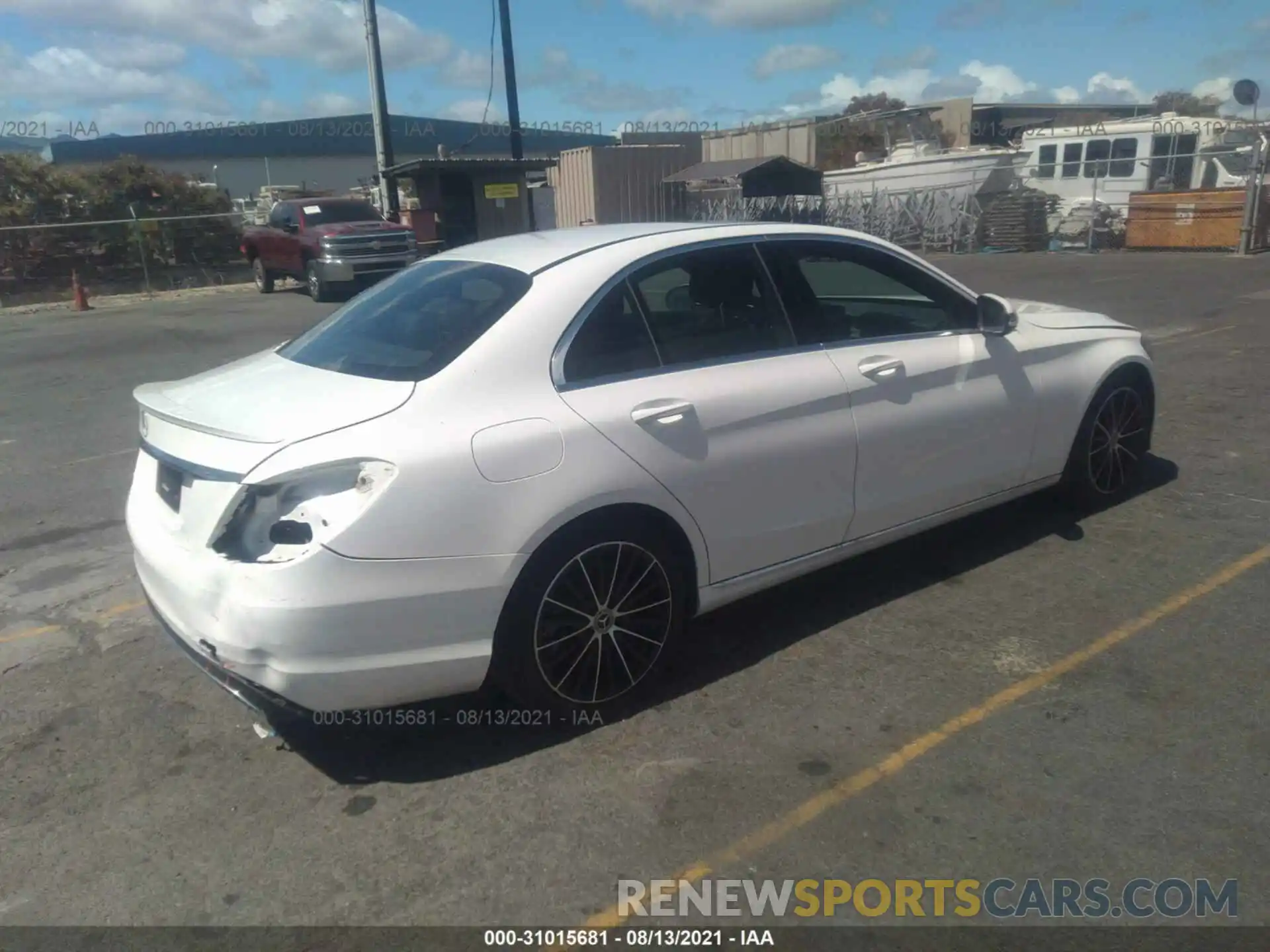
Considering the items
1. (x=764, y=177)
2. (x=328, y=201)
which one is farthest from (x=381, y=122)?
(x=764, y=177)

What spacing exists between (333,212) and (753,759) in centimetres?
1925

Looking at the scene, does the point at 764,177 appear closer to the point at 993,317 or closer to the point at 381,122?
the point at 381,122

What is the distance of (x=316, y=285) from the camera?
761 inches

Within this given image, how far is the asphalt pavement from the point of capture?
2.76 meters

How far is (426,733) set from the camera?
3525mm

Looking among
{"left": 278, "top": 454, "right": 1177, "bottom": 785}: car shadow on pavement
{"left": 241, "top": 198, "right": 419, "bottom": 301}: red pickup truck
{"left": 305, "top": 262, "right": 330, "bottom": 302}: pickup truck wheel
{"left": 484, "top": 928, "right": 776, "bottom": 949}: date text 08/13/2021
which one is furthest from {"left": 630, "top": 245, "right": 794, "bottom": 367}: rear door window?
{"left": 305, "top": 262, "right": 330, "bottom": 302}: pickup truck wheel

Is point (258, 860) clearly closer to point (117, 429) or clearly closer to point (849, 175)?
point (117, 429)

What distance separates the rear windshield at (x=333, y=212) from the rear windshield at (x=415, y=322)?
17211mm

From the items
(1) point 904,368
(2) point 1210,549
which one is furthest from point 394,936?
(2) point 1210,549

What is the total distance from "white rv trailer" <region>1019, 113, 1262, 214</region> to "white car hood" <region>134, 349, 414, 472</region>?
75.9 feet

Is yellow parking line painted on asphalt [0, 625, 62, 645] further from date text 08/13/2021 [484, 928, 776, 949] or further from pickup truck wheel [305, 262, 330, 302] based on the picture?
pickup truck wheel [305, 262, 330, 302]

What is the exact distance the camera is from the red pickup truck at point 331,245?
754 inches

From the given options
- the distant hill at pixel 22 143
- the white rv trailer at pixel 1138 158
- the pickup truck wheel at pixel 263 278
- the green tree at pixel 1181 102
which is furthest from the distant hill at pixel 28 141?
the green tree at pixel 1181 102

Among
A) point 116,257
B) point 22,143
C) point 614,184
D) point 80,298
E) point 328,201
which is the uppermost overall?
point 22,143
